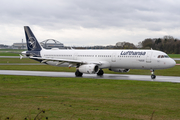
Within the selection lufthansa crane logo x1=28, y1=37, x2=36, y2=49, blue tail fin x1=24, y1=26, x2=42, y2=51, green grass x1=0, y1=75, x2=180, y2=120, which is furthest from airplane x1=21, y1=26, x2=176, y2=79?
green grass x1=0, y1=75, x2=180, y2=120

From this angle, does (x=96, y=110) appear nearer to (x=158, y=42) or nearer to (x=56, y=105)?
(x=56, y=105)

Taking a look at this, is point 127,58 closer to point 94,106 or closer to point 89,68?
point 89,68

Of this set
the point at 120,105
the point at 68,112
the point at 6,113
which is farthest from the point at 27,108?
the point at 120,105

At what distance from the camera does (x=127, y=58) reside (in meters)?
33.8

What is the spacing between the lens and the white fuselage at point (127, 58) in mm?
31688

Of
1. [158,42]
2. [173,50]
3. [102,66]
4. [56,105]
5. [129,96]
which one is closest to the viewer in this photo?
[56,105]

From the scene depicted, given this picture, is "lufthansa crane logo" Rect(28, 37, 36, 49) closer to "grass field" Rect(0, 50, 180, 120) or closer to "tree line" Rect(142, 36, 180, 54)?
"grass field" Rect(0, 50, 180, 120)

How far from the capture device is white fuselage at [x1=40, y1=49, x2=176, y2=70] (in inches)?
1248

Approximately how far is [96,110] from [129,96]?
5.18 meters

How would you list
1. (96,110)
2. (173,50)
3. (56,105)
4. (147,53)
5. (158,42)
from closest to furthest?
(96,110), (56,105), (147,53), (173,50), (158,42)

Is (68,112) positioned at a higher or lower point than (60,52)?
lower

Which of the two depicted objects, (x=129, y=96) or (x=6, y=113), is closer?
(x=6, y=113)

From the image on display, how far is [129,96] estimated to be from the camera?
18.3m

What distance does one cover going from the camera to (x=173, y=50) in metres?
155
